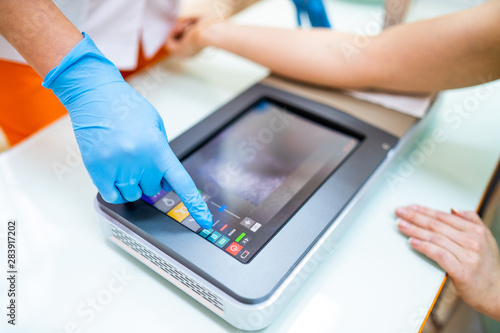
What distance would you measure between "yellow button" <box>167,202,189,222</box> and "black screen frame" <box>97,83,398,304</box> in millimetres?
13

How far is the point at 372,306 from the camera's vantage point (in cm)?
66

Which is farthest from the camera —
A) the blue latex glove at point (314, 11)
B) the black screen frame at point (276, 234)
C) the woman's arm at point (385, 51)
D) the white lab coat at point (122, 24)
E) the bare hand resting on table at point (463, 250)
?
the blue latex glove at point (314, 11)

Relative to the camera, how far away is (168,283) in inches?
27.2

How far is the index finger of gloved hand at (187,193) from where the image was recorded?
0.65 metres

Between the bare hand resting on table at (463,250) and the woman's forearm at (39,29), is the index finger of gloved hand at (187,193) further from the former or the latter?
the bare hand resting on table at (463,250)

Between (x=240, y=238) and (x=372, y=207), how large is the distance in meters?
0.34

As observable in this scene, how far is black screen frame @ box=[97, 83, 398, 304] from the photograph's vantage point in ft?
1.92

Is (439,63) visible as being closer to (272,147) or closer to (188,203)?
(272,147)

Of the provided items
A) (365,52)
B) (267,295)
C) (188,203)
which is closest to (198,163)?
(188,203)

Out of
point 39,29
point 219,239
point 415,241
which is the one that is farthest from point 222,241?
point 39,29

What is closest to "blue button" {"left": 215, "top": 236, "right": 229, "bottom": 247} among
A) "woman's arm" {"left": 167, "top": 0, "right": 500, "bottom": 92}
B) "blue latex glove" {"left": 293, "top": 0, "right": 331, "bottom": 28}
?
"woman's arm" {"left": 167, "top": 0, "right": 500, "bottom": 92}

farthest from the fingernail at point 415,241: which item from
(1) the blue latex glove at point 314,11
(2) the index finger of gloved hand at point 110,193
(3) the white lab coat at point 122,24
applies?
(3) the white lab coat at point 122,24

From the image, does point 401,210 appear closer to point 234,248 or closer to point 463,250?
point 463,250

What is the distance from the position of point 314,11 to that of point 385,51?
0.97 ft
